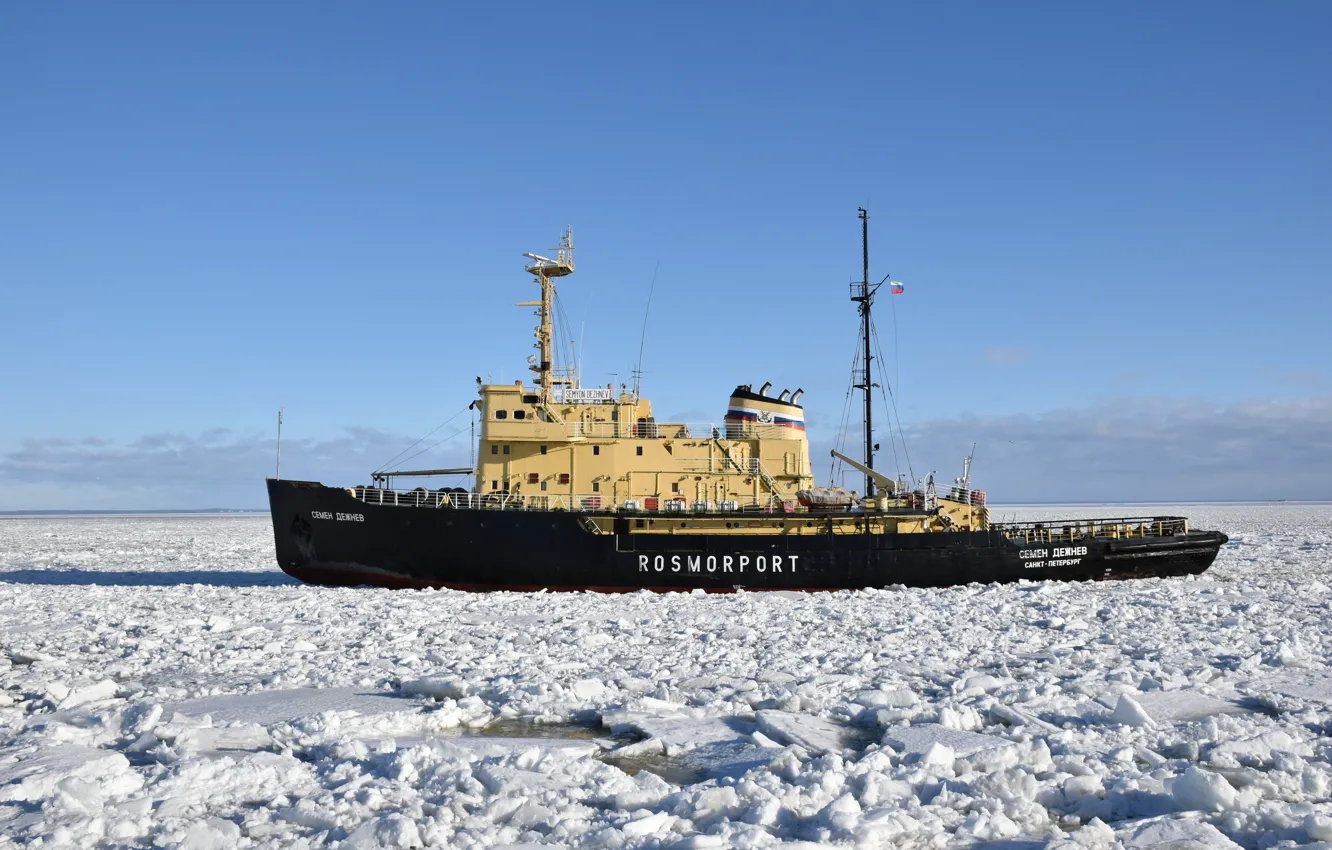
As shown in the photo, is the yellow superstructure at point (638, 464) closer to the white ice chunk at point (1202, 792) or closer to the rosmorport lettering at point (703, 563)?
the rosmorport lettering at point (703, 563)

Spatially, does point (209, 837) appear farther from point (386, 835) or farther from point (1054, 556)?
point (1054, 556)

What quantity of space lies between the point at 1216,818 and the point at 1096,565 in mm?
16565

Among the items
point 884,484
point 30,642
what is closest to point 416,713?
point 30,642

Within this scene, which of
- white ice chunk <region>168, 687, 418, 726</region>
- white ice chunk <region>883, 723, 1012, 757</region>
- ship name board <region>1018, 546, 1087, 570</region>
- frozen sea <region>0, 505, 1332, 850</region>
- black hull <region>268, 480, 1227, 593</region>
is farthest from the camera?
ship name board <region>1018, 546, 1087, 570</region>

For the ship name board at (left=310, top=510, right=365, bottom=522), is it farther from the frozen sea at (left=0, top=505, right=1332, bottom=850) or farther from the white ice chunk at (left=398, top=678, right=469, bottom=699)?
Answer: the white ice chunk at (left=398, top=678, right=469, bottom=699)

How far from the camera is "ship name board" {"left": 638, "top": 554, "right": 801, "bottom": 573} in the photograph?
18.8 metres

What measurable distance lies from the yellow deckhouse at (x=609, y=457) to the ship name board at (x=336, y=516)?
2.59 m

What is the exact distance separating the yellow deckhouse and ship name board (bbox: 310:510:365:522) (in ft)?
8.49

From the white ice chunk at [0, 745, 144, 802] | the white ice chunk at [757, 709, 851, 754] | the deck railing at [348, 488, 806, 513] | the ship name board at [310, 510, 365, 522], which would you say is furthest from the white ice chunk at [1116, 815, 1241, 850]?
the ship name board at [310, 510, 365, 522]

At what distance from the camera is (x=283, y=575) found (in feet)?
77.0

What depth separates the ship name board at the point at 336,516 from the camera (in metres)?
19.2

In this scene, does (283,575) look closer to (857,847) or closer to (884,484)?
(884,484)

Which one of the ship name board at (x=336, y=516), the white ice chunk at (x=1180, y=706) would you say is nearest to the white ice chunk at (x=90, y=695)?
the white ice chunk at (x=1180, y=706)

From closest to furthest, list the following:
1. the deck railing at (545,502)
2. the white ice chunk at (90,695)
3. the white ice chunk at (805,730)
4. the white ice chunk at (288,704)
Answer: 1. the white ice chunk at (805,730)
2. the white ice chunk at (288,704)
3. the white ice chunk at (90,695)
4. the deck railing at (545,502)
